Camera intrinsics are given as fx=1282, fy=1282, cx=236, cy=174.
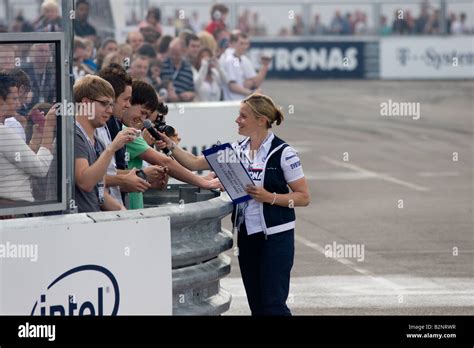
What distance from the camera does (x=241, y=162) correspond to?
26.7 feet

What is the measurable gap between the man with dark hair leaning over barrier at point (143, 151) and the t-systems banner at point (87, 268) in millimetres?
945

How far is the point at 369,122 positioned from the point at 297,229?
47.1ft

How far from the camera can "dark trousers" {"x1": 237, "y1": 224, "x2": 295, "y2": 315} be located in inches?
324

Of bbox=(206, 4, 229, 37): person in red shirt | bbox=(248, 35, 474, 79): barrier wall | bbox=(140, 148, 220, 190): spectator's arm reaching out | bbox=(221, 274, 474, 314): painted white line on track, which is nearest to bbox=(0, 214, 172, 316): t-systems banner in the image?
bbox=(140, 148, 220, 190): spectator's arm reaching out

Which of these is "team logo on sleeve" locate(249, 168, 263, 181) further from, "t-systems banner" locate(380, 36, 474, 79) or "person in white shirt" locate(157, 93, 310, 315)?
"t-systems banner" locate(380, 36, 474, 79)

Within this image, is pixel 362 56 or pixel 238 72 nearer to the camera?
pixel 238 72

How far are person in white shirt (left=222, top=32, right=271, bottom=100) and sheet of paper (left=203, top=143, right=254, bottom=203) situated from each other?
11421mm

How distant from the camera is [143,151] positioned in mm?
8328

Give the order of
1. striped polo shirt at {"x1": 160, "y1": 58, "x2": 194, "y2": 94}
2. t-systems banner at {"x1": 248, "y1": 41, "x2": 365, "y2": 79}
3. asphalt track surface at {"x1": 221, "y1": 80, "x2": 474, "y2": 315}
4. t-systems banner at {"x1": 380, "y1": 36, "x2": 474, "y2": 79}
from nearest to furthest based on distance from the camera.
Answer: asphalt track surface at {"x1": 221, "y1": 80, "x2": 474, "y2": 315} → striped polo shirt at {"x1": 160, "y1": 58, "x2": 194, "y2": 94} → t-systems banner at {"x1": 380, "y1": 36, "x2": 474, "y2": 79} → t-systems banner at {"x1": 248, "y1": 41, "x2": 365, "y2": 79}

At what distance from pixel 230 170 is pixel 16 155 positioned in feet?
5.02

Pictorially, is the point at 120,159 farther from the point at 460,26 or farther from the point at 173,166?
the point at 460,26

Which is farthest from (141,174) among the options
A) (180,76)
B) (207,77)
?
(207,77)

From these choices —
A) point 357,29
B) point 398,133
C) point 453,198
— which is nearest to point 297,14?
point 357,29
